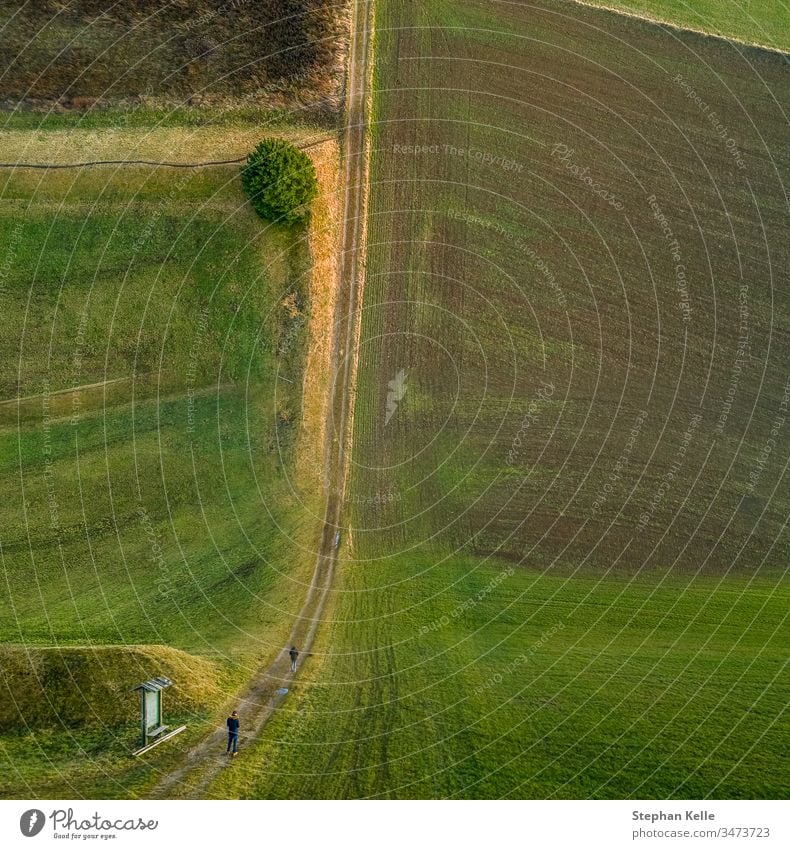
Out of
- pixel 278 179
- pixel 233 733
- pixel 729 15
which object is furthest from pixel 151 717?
pixel 729 15

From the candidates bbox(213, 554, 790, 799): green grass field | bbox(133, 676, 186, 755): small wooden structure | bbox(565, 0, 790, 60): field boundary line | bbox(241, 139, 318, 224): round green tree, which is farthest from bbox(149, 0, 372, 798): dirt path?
bbox(565, 0, 790, 60): field boundary line

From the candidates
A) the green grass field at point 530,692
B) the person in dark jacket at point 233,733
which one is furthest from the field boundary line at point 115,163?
the person in dark jacket at point 233,733

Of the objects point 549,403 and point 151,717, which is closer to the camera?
point 151,717

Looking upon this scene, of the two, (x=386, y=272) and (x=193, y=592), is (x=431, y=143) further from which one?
(x=193, y=592)

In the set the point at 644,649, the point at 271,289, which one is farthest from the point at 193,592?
the point at 644,649

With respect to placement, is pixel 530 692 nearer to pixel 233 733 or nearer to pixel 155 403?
pixel 233 733

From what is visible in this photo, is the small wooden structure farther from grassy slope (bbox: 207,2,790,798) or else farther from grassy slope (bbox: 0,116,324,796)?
grassy slope (bbox: 207,2,790,798)
